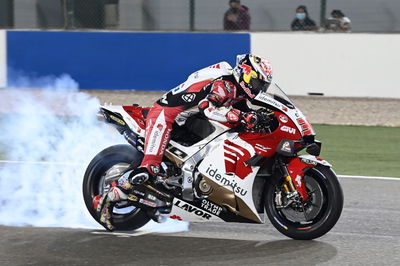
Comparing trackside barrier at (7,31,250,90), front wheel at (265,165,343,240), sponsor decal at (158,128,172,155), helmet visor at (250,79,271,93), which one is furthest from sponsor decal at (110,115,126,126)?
trackside barrier at (7,31,250,90)

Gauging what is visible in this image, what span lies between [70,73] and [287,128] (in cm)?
880

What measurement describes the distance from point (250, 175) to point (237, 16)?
7683 mm

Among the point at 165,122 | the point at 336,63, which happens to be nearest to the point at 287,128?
the point at 165,122

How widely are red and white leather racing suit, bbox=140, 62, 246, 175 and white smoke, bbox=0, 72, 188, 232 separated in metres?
0.85

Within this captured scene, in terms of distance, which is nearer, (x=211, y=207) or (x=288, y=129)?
(x=288, y=129)

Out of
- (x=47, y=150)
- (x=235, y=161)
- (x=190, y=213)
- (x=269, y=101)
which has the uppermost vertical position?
(x=269, y=101)

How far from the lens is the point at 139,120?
23.7 feet

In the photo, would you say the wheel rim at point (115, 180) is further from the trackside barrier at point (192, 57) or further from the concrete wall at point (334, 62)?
the concrete wall at point (334, 62)

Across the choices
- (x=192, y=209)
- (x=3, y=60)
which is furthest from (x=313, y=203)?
(x=3, y=60)

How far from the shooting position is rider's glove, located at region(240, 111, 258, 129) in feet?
21.5

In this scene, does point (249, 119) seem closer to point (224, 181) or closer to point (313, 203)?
point (224, 181)

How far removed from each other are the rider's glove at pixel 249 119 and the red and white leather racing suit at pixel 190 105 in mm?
132

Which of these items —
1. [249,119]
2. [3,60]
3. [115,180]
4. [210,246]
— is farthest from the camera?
[3,60]

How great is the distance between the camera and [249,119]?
6.57 metres
